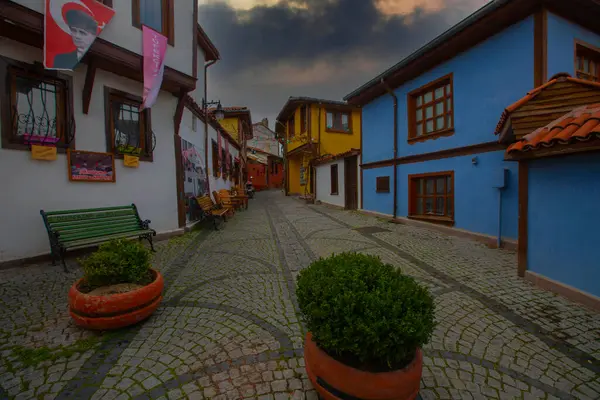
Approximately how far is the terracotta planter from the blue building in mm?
5505

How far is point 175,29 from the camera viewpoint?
6.93 metres

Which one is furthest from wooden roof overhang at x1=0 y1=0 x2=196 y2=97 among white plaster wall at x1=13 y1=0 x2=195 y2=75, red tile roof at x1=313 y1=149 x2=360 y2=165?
red tile roof at x1=313 y1=149 x2=360 y2=165

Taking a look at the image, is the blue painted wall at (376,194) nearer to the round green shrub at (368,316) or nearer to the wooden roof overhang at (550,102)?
the wooden roof overhang at (550,102)

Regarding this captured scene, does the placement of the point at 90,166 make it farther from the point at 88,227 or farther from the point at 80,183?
the point at 88,227

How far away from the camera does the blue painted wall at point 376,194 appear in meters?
10.7

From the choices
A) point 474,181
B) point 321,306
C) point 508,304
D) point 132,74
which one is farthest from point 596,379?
point 132,74

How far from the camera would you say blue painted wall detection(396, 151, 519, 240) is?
6359 mm

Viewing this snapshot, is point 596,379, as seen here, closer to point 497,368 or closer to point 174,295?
point 497,368

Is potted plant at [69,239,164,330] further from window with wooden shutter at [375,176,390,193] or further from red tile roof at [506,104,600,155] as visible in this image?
window with wooden shutter at [375,176,390,193]

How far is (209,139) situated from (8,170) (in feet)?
23.5

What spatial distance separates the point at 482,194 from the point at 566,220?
353 cm

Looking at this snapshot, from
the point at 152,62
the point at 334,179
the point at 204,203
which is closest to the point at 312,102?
the point at 334,179

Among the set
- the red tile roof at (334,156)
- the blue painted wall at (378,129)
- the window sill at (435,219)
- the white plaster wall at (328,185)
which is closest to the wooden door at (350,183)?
the white plaster wall at (328,185)

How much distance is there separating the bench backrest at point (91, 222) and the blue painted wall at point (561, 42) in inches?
392
